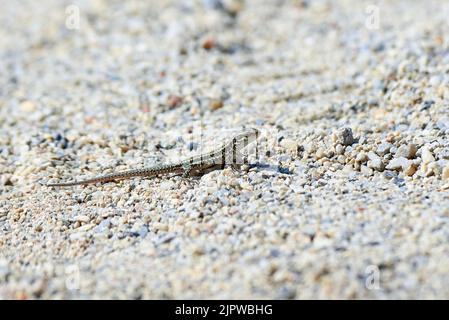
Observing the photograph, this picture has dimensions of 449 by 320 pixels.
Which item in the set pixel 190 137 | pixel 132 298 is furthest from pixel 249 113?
pixel 132 298

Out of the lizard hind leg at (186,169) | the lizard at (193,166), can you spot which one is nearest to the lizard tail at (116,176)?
the lizard at (193,166)

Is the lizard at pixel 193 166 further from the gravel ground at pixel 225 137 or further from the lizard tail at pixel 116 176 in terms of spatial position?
the gravel ground at pixel 225 137

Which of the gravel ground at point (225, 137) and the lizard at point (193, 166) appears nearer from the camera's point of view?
the gravel ground at point (225, 137)

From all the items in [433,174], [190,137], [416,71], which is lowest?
[433,174]

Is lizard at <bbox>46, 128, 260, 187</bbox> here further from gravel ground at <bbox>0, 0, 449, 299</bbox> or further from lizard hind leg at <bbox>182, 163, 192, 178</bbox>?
gravel ground at <bbox>0, 0, 449, 299</bbox>

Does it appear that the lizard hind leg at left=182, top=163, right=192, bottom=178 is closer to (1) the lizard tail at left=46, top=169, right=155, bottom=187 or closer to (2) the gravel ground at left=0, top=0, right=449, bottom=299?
(2) the gravel ground at left=0, top=0, right=449, bottom=299

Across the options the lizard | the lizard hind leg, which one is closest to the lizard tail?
the lizard

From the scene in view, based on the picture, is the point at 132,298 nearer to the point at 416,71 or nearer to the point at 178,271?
the point at 178,271

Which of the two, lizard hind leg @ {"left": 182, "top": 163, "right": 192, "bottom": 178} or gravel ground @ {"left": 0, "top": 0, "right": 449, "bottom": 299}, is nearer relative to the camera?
gravel ground @ {"left": 0, "top": 0, "right": 449, "bottom": 299}

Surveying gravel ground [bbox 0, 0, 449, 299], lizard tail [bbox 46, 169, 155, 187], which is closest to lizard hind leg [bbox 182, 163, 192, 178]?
gravel ground [bbox 0, 0, 449, 299]
